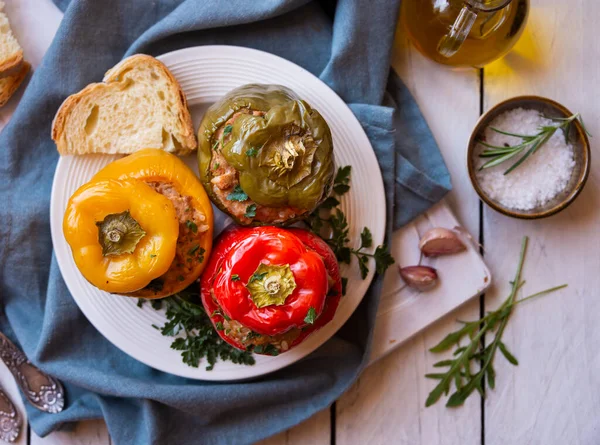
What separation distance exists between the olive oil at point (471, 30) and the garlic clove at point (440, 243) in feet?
2.16

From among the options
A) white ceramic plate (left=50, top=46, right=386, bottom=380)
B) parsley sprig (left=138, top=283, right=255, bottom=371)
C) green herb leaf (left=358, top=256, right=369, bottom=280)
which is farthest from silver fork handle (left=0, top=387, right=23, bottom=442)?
green herb leaf (left=358, top=256, right=369, bottom=280)

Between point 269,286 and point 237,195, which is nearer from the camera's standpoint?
point 269,286

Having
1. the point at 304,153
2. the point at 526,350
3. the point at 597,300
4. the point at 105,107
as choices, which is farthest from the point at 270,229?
the point at 597,300

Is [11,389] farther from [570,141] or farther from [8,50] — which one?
[570,141]

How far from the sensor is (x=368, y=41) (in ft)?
7.64

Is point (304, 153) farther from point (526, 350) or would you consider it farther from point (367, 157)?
point (526, 350)

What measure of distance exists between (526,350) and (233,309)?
136 cm

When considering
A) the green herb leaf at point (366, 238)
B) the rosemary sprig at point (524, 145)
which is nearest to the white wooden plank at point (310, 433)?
the green herb leaf at point (366, 238)

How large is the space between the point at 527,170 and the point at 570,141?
0.67ft

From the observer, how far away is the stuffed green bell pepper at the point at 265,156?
188 centimetres

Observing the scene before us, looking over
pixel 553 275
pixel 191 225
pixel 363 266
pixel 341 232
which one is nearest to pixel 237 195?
pixel 191 225

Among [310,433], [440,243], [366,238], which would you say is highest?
[366,238]

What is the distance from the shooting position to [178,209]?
201 cm

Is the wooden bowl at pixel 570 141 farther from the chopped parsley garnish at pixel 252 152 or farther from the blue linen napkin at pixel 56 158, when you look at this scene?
the chopped parsley garnish at pixel 252 152
